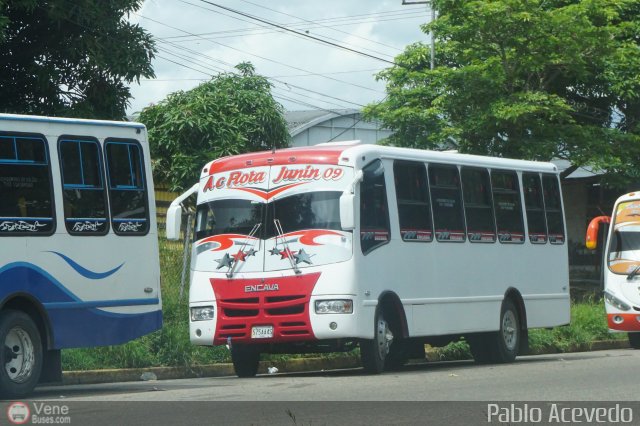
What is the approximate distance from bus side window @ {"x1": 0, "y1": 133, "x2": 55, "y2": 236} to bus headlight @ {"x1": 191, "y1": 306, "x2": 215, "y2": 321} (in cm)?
298

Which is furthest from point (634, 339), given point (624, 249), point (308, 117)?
point (308, 117)

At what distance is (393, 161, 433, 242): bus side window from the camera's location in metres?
16.9

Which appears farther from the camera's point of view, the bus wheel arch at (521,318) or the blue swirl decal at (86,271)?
the bus wheel arch at (521,318)

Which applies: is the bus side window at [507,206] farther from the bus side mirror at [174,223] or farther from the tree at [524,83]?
the tree at [524,83]

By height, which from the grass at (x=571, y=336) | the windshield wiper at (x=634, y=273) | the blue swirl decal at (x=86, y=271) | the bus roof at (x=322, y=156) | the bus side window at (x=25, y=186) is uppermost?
the bus roof at (x=322, y=156)

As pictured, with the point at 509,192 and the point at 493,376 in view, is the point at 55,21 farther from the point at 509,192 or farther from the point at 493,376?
the point at 493,376

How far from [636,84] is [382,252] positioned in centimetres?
1880

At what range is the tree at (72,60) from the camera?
23.0 metres

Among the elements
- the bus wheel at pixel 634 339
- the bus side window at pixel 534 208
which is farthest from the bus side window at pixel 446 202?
the bus wheel at pixel 634 339

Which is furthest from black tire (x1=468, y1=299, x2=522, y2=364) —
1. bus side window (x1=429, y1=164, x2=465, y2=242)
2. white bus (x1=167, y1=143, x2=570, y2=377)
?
bus side window (x1=429, y1=164, x2=465, y2=242)

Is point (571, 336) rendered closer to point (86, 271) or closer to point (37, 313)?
point (86, 271)

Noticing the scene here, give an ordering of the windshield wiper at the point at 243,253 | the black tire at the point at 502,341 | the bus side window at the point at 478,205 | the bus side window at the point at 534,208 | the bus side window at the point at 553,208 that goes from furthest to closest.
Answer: the bus side window at the point at 553,208 → the bus side window at the point at 534,208 → the black tire at the point at 502,341 → the bus side window at the point at 478,205 → the windshield wiper at the point at 243,253

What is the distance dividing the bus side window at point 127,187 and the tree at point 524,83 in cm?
1575

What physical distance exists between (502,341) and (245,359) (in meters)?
4.54
